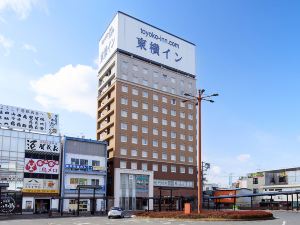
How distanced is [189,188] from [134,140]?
786 inches

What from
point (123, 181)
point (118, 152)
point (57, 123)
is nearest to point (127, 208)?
point (123, 181)

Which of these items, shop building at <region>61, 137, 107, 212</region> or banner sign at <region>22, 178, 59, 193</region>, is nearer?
banner sign at <region>22, 178, 59, 193</region>

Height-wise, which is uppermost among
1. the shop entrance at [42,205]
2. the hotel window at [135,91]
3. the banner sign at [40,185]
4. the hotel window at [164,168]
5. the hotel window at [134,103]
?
the hotel window at [135,91]

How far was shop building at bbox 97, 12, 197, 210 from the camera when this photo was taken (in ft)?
298

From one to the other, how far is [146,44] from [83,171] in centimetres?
3689

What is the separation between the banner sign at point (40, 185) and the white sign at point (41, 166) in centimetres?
170

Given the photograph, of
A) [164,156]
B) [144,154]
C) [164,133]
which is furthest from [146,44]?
[164,156]

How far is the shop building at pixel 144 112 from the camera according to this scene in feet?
298

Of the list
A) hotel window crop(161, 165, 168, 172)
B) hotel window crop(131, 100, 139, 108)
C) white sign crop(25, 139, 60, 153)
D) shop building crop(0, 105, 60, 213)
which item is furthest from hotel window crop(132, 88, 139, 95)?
white sign crop(25, 139, 60, 153)

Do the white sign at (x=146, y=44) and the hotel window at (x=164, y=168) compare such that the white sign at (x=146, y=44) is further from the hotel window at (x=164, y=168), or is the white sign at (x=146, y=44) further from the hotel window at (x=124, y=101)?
the hotel window at (x=164, y=168)

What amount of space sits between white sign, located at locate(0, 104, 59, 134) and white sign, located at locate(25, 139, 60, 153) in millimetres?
2981

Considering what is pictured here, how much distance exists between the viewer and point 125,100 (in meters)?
93.3

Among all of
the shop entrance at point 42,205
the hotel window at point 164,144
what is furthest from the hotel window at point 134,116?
the shop entrance at point 42,205

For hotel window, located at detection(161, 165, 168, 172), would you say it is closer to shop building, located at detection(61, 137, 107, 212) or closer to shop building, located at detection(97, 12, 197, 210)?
shop building, located at detection(97, 12, 197, 210)
